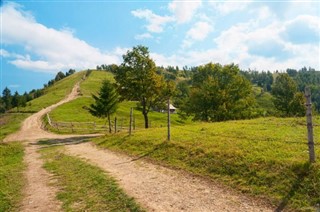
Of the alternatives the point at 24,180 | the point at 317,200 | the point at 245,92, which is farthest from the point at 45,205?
the point at 245,92

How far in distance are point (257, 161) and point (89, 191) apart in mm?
7432

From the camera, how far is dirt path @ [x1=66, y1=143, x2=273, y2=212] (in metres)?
9.48

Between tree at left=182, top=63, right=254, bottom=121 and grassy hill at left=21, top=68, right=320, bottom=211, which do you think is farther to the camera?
tree at left=182, top=63, right=254, bottom=121

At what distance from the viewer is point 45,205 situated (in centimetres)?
1088

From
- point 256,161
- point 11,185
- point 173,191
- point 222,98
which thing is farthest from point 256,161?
point 222,98

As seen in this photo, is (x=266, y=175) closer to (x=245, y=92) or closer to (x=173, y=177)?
(x=173, y=177)

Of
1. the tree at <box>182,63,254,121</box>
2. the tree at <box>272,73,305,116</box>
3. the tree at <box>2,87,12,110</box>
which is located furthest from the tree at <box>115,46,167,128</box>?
the tree at <box>2,87,12,110</box>

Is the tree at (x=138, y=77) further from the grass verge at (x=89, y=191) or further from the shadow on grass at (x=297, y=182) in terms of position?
the shadow on grass at (x=297, y=182)

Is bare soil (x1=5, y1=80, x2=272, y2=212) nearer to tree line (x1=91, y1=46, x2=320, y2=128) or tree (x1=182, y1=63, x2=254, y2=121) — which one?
tree line (x1=91, y1=46, x2=320, y2=128)

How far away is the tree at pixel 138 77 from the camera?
41656 millimetres

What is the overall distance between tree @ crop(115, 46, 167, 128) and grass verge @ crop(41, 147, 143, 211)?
82.4 feet

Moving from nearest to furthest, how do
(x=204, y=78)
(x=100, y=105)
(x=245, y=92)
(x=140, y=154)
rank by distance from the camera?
(x=140, y=154) < (x=100, y=105) < (x=245, y=92) < (x=204, y=78)

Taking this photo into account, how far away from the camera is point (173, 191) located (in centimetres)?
1128

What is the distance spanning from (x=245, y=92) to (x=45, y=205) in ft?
154
